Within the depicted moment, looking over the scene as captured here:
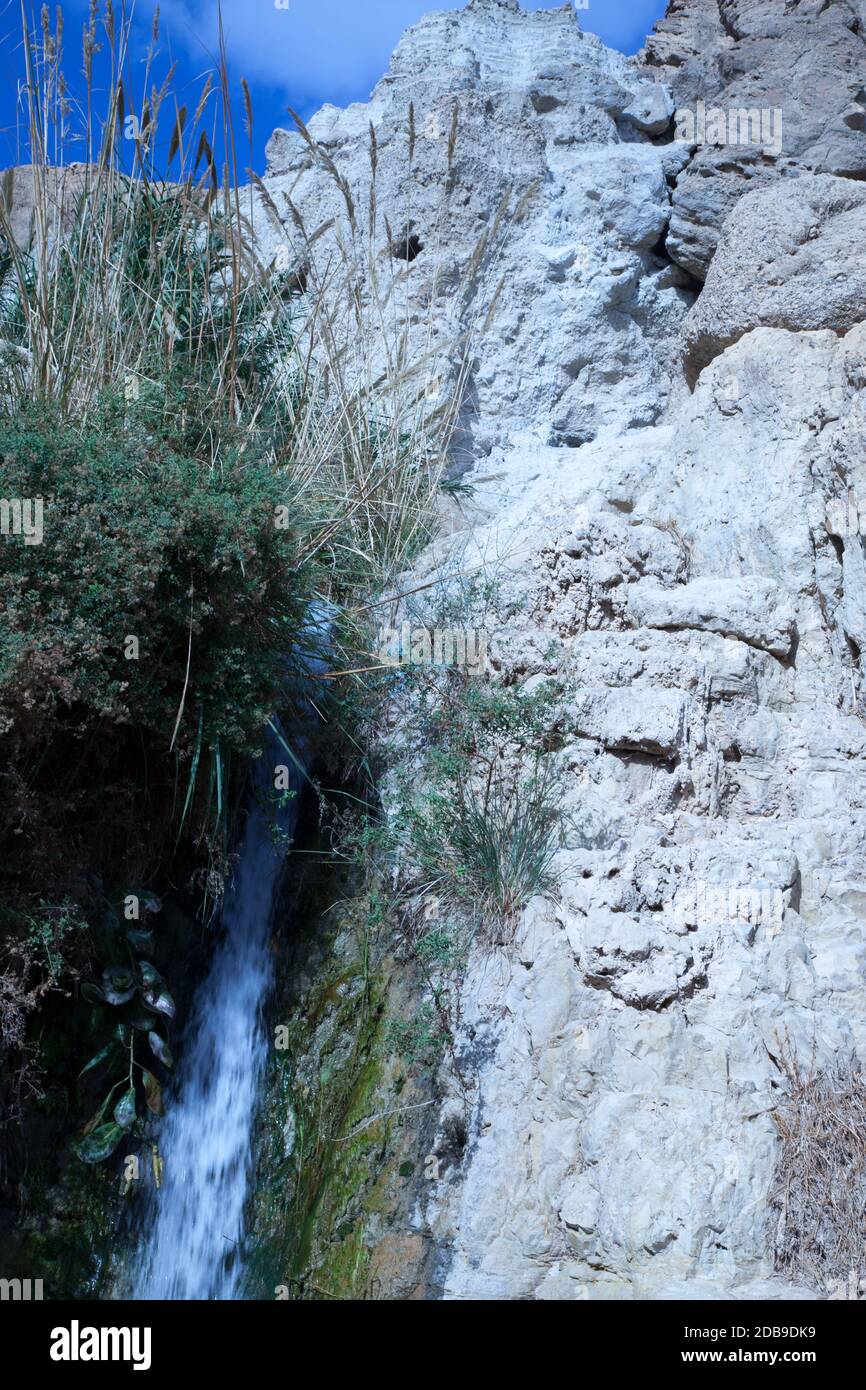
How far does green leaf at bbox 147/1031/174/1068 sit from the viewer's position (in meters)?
3.66

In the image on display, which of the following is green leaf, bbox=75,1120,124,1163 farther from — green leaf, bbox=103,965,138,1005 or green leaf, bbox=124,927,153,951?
green leaf, bbox=124,927,153,951

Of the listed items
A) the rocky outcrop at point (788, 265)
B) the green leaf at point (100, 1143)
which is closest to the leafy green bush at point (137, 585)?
the green leaf at point (100, 1143)

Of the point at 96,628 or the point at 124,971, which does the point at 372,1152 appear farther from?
the point at 96,628

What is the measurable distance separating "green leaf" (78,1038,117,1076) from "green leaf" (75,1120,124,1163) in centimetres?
19

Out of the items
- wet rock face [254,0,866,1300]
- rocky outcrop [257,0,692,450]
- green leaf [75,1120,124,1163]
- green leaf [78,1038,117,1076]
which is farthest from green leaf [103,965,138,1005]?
rocky outcrop [257,0,692,450]

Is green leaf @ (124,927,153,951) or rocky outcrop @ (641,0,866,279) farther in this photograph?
rocky outcrop @ (641,0,866,279)

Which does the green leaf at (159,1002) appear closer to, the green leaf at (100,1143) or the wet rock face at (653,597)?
the green leaf at (100,1143)

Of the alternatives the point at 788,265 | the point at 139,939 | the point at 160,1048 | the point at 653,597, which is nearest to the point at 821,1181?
the point at 653,597

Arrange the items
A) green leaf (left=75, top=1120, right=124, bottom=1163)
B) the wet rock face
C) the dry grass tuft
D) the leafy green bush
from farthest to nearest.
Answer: green leaf (left=75, top=1120, right=124, bottom=1163), the leafy green bush, the wet rock face, the dry grass tuft

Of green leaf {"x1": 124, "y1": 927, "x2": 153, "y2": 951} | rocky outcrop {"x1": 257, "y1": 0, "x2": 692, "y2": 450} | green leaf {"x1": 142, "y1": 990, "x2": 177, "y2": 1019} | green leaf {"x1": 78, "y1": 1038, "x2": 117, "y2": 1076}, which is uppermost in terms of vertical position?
rocky outcrop {"x1": 257, "y1": 0, "x2": 692, "y2": 450}

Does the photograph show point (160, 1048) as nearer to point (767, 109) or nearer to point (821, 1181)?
point (821, 1181)

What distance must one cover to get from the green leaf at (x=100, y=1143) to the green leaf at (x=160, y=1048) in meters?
0.24

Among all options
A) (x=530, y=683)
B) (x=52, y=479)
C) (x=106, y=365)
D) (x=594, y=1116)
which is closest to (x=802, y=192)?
(x=530, y=683)

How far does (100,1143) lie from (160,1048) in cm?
33
